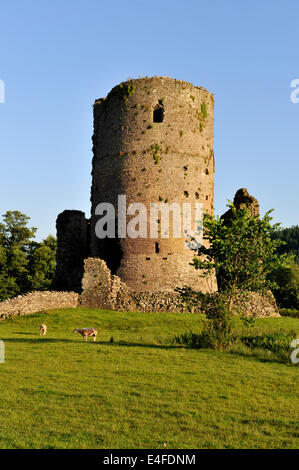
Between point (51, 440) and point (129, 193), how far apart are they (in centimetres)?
2450

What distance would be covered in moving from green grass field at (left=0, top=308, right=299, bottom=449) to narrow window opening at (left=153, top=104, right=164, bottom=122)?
19001 mm

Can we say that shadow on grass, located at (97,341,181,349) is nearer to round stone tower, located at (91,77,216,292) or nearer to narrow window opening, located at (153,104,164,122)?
round stone tower, located at (91,77,216,292)

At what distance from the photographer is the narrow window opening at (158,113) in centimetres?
3072

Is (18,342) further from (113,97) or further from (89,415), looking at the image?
(113,97)

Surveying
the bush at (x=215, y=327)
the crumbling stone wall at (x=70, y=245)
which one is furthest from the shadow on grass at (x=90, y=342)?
the crumbling stone wall at (x=70, y=245)

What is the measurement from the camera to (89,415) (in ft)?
24.6

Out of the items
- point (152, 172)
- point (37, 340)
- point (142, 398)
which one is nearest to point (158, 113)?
point (152, 172)

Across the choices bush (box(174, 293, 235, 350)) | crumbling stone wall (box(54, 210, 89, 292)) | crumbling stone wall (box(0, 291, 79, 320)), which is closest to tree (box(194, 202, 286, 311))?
bush (box(174, 293, 235, 350))

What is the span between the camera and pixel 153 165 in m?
30.1

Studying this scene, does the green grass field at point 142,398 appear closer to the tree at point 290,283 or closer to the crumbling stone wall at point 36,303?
the crumbling stone wall at point 36,303

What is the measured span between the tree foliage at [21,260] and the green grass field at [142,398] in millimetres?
26740

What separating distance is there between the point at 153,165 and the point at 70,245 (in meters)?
9.79

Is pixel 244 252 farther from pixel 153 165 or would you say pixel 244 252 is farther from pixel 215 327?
pixel 153 165

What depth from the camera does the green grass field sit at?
653 centimetres
